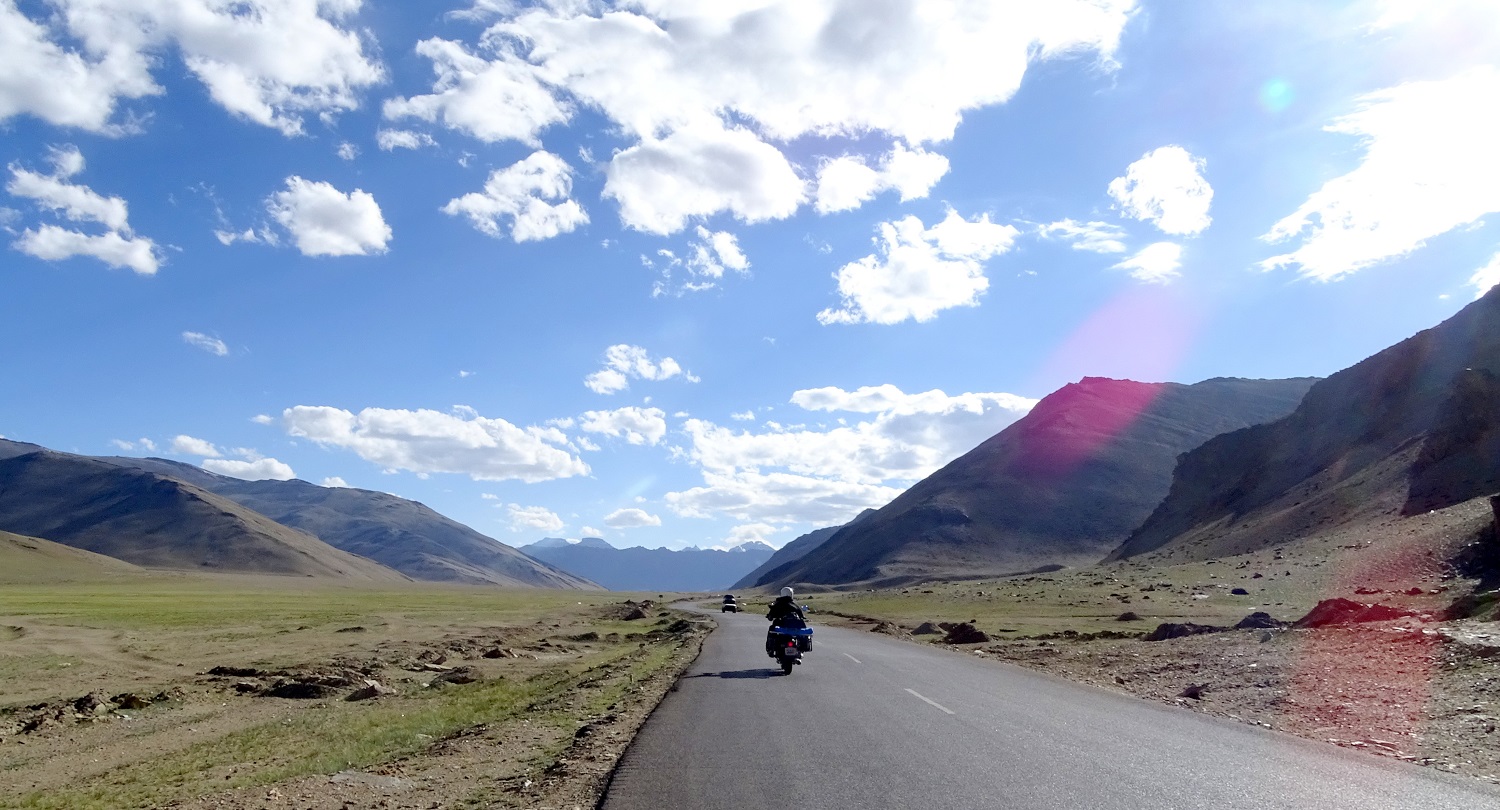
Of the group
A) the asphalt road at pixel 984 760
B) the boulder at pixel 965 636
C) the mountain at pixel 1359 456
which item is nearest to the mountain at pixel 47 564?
the boulder at pixel 965 636

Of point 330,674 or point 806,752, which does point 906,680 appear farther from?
point 330,674

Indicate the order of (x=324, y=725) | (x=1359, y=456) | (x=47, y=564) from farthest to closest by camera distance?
(x=47, y=564) < (x=1359, y=456) < (x=324, y=725)

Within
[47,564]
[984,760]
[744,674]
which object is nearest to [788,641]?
[744,674]

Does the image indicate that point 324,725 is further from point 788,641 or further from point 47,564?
point 47,564

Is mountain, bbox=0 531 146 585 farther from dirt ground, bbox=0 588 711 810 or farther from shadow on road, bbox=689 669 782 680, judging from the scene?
shadow on road, bbox=689 669 782 680

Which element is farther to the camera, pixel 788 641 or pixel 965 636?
pixel 965 636

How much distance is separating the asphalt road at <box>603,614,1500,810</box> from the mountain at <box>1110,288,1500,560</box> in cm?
7378

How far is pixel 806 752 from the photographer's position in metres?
11.4

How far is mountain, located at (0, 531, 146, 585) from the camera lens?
146 m

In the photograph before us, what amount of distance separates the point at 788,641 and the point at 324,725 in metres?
9.87

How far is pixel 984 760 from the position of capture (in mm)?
10766

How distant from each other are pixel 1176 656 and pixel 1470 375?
2987 inches

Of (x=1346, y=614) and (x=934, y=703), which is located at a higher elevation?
(x=1346, y=614)

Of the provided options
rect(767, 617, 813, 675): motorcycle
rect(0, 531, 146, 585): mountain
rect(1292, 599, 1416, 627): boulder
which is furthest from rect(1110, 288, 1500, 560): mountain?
rect(0, 531, 146, 585): mountain
